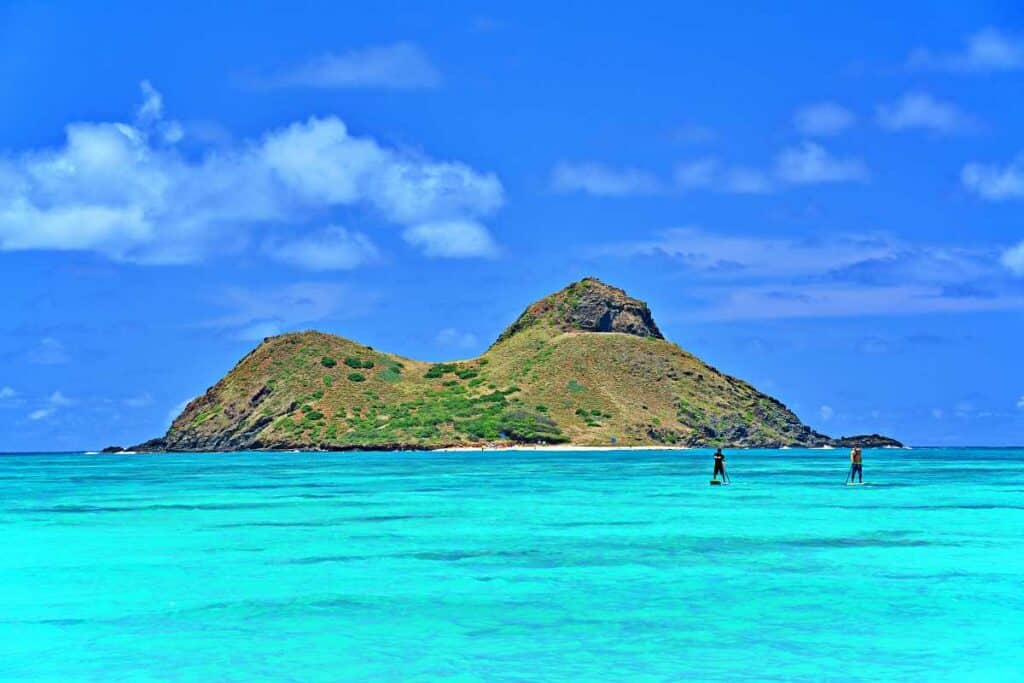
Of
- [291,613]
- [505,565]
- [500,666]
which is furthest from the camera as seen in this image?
[505,565]

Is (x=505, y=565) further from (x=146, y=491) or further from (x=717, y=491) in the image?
(x=146, y=491)

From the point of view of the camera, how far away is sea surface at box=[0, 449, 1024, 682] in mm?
19125

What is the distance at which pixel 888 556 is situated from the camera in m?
32.6

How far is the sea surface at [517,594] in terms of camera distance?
1912cm

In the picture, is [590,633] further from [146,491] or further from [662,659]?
[146,491]

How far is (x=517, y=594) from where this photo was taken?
85.7 feet

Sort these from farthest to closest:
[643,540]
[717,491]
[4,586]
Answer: [717,491], [643,540], [4,586]

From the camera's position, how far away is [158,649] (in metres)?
20.5

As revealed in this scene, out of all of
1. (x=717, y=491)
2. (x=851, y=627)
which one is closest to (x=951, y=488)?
(x=717, y=491)

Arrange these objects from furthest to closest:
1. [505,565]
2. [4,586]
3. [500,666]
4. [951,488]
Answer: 1. [951,488]
2. [505,565]
3. [4,586]
4. [500,666]

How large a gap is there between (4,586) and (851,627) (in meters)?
20.3

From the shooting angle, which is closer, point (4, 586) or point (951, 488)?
point (4, 586)

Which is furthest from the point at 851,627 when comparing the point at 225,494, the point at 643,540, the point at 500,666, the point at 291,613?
the point at 225,494

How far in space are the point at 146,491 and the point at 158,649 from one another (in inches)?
2217
